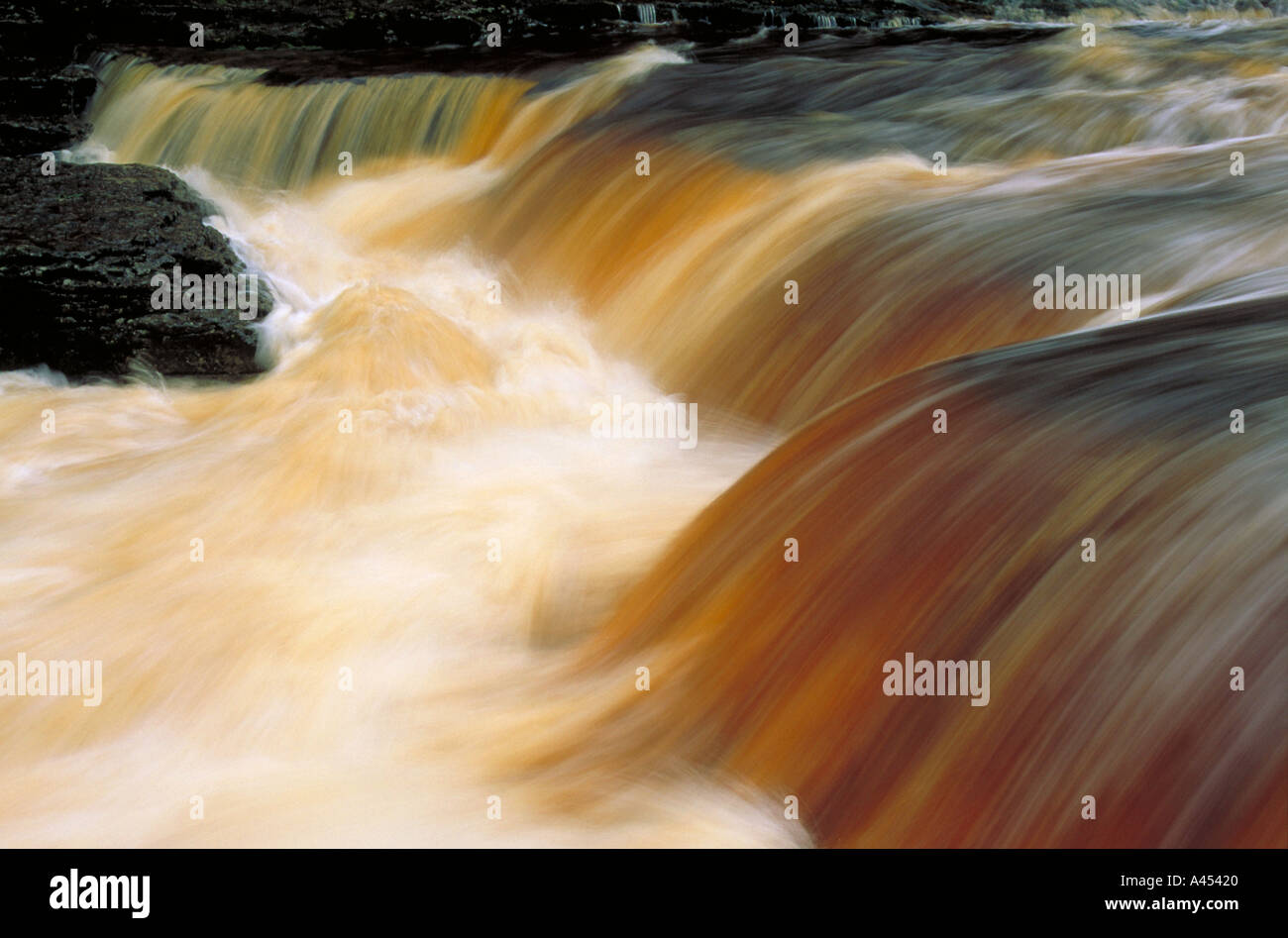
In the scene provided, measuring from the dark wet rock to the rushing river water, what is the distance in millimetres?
213

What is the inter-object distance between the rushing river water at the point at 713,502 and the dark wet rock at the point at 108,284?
0.21 meters

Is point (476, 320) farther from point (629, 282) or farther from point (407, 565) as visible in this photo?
point (407, 565)

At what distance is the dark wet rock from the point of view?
6.00 meters

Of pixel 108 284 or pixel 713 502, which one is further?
pixel 108 284

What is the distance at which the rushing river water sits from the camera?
8.87 ft

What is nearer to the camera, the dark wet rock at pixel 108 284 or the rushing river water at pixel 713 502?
the rushing river water at pixel 713 502

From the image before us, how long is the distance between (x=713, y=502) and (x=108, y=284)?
3.61 m

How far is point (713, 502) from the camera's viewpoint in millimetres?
3875

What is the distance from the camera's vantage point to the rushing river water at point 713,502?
2.71m

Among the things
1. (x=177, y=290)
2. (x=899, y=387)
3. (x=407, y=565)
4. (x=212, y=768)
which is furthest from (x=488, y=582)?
(x=177, y=290)

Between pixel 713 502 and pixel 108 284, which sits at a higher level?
pixel 108 284

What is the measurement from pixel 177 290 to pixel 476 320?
139 centimetres

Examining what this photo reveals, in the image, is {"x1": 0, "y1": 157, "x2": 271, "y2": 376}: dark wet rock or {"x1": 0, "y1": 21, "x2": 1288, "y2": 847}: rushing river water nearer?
{"x1": 0, "y1": 21, "x2": 1288, "y2": 847}: rushing river water

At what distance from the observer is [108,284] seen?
20.1ft
